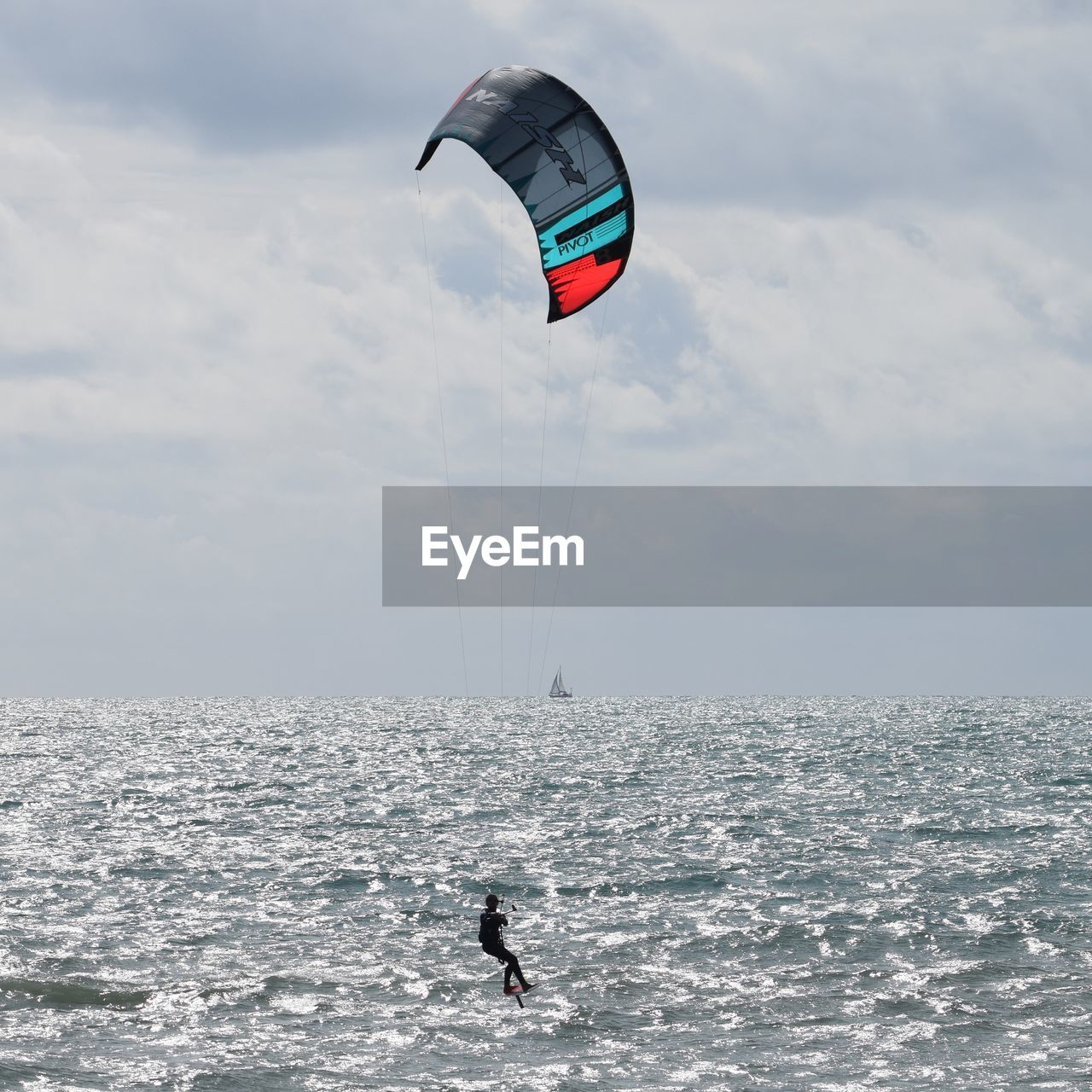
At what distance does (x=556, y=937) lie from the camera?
86.3 feet

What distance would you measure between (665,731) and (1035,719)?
47409 mm

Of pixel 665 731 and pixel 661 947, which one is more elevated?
pixel 665 731

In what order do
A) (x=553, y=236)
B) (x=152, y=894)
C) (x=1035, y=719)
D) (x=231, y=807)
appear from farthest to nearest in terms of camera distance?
(x=1035, y=719) → (x=231, y=807) → (x=152, y=894) → (x=553, y=236)

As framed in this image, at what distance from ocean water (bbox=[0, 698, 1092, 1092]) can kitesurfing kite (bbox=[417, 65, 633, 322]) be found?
1180 centimetres

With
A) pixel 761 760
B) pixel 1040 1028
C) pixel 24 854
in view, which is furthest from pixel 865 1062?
pixel 761 760

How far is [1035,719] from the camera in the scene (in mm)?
136750

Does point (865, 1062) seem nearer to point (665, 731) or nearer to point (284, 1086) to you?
point (284, 1086)

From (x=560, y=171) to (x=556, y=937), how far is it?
14.3 metres

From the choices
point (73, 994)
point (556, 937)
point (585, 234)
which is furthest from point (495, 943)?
point (585, 234)

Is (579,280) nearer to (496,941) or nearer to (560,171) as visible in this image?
(560,171)

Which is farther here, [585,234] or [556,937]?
[556,937]

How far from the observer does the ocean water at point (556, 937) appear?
19.4 m

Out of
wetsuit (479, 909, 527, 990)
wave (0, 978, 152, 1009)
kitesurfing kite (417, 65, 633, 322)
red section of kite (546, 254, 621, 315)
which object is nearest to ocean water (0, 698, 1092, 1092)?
wave (0, 978, 152, 1009)

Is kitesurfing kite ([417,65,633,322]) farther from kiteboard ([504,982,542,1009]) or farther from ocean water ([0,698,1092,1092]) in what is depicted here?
ocean water ([0,698,1092,1092])
